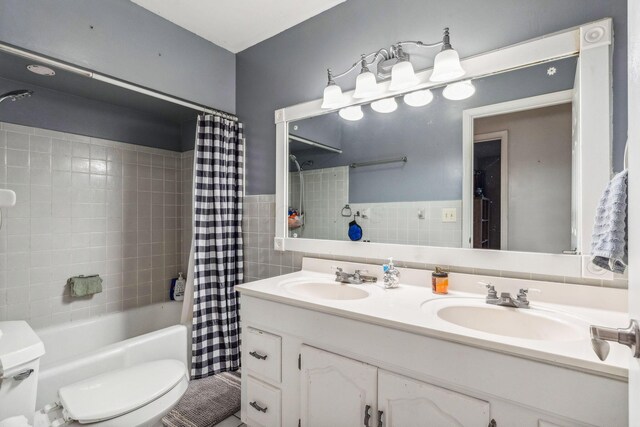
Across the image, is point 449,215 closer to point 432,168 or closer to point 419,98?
point 432,168

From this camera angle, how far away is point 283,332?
1405mm

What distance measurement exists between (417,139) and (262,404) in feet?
5.02

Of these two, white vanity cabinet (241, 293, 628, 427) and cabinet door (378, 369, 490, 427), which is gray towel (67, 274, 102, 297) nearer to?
white vanity cabinet (241, 293, 628, 427)

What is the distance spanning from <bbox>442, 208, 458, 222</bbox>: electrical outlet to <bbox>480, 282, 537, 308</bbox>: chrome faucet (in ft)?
1.18

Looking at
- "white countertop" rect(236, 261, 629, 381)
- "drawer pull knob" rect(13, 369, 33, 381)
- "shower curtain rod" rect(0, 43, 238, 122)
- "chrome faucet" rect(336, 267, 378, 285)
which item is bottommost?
"drawer pull knob" rect(13, 369, 33, 381)

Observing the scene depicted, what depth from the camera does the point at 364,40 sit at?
1778mm

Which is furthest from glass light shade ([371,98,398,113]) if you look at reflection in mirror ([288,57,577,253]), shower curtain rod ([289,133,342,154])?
shower curtain rod ([289,133,342,154])

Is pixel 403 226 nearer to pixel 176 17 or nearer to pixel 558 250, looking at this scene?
pixel 558 250

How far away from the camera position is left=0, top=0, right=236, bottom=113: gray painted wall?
145cm

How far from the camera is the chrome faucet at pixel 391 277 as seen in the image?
1535 mm

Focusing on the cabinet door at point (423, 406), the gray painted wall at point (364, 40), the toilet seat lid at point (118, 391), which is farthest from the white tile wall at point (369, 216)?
the toilet seat lid at point (118, 391)

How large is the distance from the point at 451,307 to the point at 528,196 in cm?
58

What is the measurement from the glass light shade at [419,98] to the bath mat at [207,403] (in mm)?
2007

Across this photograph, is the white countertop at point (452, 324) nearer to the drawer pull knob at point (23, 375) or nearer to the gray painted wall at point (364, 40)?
the gray painted wall at point (364, 40)
